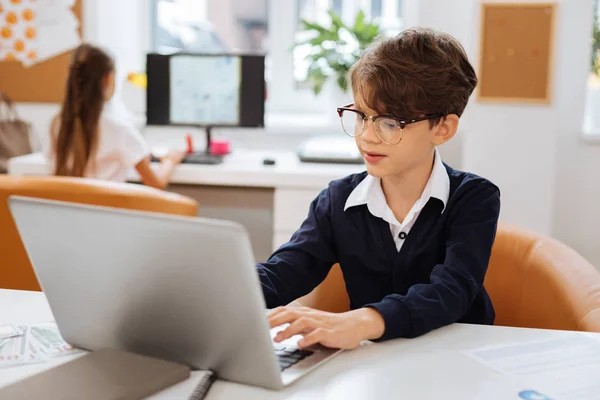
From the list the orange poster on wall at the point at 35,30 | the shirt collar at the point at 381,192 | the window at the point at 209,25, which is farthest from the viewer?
the window at the point at 209,25

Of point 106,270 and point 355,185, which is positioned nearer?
point 106,270

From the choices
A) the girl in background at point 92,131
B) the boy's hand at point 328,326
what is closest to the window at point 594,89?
the girl in background at point 92,131

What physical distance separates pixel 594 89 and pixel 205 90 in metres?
1.76

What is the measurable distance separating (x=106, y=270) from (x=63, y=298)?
0.41ft

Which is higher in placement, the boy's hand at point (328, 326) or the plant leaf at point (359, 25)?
the plant leaf at point (359, 25)

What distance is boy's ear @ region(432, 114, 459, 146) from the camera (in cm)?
131

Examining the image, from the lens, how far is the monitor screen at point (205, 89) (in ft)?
10.5

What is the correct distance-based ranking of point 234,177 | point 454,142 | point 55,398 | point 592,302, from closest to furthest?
point 55,398 < point 592,302 < point 234,177 < point 454,142

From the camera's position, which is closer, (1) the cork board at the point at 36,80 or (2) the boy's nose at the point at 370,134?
(2) the boy's nose at the point at 370,134

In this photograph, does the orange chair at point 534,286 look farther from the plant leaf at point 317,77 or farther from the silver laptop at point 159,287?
the plant leaf at point 317,77

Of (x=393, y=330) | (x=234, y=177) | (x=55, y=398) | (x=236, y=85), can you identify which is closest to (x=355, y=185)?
(x=393, y=330)

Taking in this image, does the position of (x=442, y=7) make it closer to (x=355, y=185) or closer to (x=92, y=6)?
(x=92, y=6)

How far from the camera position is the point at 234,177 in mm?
2834

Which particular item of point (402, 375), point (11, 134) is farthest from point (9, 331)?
point (11, 134)
